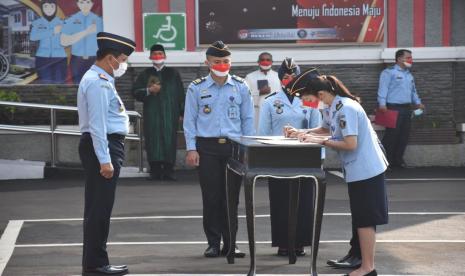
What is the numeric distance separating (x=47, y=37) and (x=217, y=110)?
8.92 meters

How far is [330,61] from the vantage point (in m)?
18.7

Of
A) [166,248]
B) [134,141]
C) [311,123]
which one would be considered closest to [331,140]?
[311,123]

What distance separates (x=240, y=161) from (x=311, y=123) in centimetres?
136

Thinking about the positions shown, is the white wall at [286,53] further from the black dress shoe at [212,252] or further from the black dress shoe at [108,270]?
the black dress shoe at [108,270]

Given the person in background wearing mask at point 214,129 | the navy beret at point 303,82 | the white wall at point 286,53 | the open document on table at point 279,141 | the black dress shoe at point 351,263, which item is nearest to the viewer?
the open document on table at point 279,141

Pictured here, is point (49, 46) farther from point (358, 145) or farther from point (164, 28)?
point (358, 145)

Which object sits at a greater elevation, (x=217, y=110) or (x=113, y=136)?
(x=217, y=110)

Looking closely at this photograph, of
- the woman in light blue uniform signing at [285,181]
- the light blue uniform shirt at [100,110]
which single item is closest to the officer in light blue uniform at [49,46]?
the woman in light blue uniform signing at [285,181]

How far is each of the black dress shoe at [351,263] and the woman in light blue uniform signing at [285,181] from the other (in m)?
0.70

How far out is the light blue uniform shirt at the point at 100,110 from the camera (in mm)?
8836

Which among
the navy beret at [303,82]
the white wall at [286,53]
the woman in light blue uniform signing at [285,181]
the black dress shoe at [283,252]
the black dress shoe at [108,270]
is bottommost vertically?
the black dress shoe at [283,252]

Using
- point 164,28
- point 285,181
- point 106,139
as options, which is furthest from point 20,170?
point 106,139

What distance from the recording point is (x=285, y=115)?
10.3 metres

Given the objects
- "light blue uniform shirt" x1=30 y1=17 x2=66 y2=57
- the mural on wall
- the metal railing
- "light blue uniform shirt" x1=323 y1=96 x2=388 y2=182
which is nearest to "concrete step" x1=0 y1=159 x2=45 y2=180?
the metal railing
